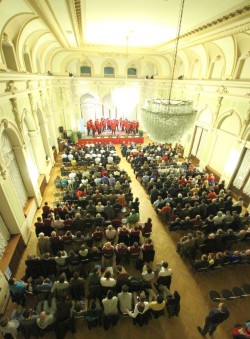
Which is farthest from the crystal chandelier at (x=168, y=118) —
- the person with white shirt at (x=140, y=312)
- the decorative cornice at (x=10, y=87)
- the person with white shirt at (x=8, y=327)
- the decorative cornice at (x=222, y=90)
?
the decorative cornice at (x=222, y=90)

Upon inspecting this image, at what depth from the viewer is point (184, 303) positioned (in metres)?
5.41

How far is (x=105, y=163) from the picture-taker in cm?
1153

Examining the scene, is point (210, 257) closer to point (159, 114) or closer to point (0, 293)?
point (159, 114)

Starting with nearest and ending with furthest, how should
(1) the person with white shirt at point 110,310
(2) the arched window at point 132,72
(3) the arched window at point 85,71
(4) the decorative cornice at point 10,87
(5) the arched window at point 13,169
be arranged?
1. (1) the person with white shirt at point 110,310
2. (4) the decorative cornice at point 10,87
3. (5) the arched window at point 13,169
4. (3) the arched window at point 85,71
5. (2) the arched window at point 132,72

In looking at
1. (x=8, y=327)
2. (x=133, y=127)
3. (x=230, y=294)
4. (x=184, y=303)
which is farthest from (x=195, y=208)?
(x=133, y=127)

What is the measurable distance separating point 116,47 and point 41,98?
5678 mm

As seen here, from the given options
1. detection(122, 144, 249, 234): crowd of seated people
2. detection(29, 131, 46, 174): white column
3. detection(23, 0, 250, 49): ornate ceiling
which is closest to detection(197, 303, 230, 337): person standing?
detection(122, 144, 249, 234): crowd of seated people

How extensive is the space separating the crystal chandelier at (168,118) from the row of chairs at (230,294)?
14.0ft

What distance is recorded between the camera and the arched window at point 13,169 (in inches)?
262

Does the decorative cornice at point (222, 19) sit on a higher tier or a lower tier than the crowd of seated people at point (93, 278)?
higher

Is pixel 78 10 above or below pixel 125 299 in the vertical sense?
above

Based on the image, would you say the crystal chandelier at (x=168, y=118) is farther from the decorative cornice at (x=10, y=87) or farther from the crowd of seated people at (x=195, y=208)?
the decorative cornice at (x=10, y=87)

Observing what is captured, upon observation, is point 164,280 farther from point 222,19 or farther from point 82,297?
point 222,19

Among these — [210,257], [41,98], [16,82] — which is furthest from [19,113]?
[210,257]
